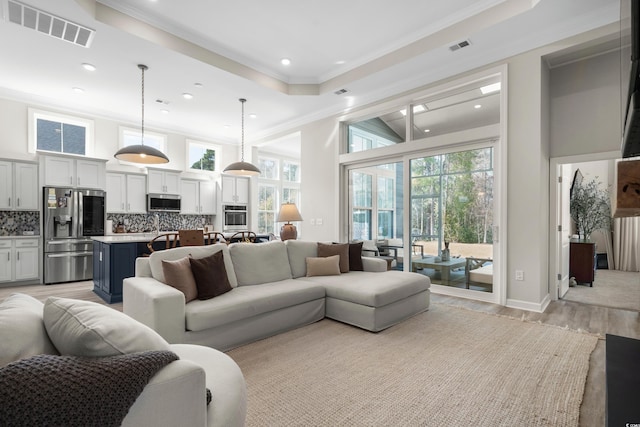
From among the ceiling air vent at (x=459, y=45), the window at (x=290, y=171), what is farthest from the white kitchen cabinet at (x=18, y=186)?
the ceiling air vent at (x=459, y=45)

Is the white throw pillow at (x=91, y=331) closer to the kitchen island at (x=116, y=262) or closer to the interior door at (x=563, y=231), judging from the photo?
the kitchen island at (x=116, y=262)

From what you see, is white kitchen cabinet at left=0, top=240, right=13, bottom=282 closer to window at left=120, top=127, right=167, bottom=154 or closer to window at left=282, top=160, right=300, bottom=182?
window at left=120, top=127, right=167, bottom=154

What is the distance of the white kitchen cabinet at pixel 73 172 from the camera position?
5599 mm

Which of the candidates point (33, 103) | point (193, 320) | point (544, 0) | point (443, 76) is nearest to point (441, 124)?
point (443, 76)

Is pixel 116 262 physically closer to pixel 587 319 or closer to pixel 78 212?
pixel 78 212

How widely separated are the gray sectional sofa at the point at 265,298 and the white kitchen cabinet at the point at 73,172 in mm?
4108

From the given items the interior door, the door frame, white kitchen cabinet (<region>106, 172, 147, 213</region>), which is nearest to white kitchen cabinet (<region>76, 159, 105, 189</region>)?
white kitchen cabinet (<region>106, 172, 147, 213</region>)

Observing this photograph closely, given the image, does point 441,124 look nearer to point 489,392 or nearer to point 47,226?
point 489,392

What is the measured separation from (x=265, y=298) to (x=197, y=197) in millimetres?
5552

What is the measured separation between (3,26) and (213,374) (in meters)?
4.84

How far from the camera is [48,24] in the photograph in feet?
11.5

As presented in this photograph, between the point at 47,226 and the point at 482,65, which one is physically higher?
the point at 482,65

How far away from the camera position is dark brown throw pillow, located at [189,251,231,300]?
289 centimetres

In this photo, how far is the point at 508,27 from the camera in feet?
11.8
